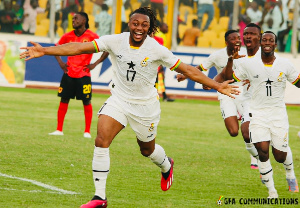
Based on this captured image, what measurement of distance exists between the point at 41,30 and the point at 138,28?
19.9m

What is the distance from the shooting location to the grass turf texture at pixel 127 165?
890 cm

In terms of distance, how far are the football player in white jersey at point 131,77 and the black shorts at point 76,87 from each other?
5.49 meters

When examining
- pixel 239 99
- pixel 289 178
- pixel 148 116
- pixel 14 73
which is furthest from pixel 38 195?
pixel 14 73

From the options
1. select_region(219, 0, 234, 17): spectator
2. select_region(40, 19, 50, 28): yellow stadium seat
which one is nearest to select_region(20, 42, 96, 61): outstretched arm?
select_region(219, 0, 234, 17): spectator

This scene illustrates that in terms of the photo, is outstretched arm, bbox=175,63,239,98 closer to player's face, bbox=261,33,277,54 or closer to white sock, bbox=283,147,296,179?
player's face, bbox=261,33,277,54

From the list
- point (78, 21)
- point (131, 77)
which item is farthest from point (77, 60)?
point (131, 77)

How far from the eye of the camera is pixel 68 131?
605 inches

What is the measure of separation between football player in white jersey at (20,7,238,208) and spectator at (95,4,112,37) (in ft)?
62.4

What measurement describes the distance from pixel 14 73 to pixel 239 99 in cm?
1396

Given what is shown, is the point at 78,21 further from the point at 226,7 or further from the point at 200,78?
the point at 226,7

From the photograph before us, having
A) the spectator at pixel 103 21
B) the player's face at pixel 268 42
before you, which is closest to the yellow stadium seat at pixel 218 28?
the spectator at pixel 103 21

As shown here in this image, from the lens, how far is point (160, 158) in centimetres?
953

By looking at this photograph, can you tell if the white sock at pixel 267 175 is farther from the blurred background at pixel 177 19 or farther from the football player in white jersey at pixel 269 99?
the blurred background at pixel 177 19

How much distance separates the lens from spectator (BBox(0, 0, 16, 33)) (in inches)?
1099
